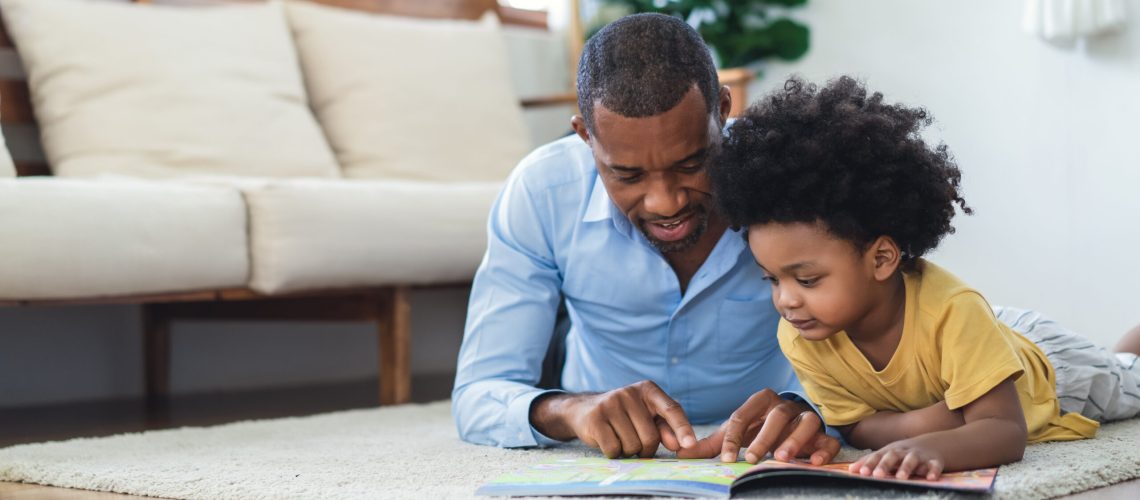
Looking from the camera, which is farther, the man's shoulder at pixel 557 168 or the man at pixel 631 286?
the man's shoulder at pixel 557 168

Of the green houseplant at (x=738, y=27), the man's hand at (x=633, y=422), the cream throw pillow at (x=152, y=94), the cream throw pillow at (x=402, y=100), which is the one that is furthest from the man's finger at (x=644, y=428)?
the green houseplant at (x=738, y=27)

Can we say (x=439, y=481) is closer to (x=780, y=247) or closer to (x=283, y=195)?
(x=780, y=247)

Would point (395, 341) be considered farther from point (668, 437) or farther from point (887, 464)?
point (887, 464)

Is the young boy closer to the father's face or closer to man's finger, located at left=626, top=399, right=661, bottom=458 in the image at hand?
the father's face

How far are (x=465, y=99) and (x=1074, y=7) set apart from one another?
5.06 feet

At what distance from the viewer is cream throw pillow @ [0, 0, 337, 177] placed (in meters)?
2.51

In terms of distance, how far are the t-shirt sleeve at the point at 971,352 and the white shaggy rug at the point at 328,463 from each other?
10 centimetres

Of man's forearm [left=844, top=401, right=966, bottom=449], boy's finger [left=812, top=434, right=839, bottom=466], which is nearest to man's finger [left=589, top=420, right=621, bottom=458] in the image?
boy's finger [left=812, top=434, right=839, bottom=466]

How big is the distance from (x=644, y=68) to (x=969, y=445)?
23.1 inches

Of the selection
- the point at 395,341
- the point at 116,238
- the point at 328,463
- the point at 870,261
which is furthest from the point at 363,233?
the point at 870,261

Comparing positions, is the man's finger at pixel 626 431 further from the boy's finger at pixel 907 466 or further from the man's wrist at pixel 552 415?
the boy's finger at pixel 907 466

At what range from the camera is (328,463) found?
1582 millimetres

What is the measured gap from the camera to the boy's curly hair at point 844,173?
4.66ft

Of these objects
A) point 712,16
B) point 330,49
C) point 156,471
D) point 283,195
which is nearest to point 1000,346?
point 156,471
